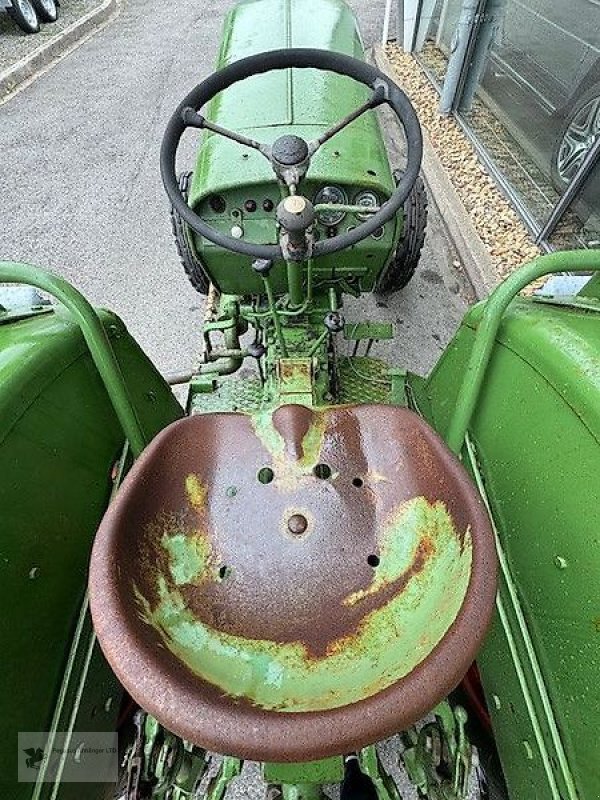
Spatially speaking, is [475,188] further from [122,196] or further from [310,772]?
[310,772]

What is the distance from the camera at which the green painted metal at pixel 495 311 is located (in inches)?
54.9

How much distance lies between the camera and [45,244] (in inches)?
154

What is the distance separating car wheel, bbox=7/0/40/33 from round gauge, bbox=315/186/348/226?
670 centimetres

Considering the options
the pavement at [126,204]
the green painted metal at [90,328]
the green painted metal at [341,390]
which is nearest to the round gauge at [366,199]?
the green painted metal at [341,390]

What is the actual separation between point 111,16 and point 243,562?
8.97 metres

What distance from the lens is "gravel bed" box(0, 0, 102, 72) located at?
6.59 m

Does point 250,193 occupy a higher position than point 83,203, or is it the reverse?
point 250,193

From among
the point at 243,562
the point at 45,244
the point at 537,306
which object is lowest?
the point at 45,244

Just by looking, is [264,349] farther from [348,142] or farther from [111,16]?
[111,16]

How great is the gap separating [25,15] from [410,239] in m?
6.48

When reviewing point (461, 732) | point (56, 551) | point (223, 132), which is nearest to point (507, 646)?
point (461, 732)

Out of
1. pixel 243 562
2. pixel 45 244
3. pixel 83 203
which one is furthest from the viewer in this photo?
pixel 83 203
